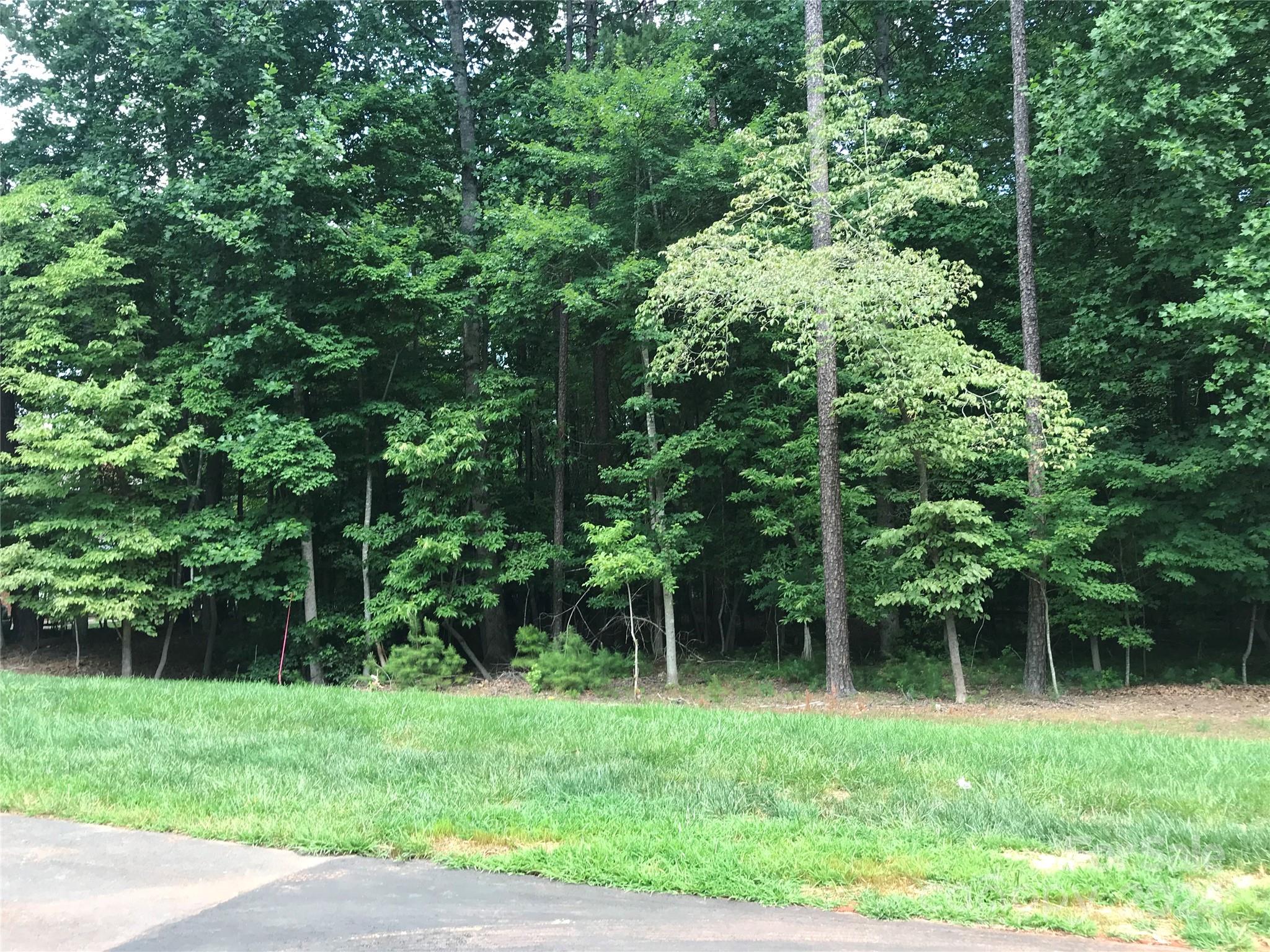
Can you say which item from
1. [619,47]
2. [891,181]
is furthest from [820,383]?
[619,47]

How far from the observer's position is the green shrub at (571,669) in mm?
13438

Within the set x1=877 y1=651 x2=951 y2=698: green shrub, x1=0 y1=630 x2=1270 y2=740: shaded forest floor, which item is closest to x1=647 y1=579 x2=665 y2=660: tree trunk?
x1=0 y1=630 x2=1270 y2=740: shaded forest floor

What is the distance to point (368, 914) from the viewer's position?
3678 mm

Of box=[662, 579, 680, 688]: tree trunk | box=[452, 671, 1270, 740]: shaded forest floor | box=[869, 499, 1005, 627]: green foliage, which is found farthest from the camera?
box=[662, 579, 680, 688]: tree trunk

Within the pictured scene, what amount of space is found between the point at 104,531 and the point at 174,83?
9.97m

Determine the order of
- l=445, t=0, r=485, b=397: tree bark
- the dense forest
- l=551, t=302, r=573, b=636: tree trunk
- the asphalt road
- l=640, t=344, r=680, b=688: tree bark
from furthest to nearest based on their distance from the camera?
1. l=445, t=0, r=485, b=397: tree bark
2. l=551, t=302, r=573, b=636: tree trunk
3. l=640, t=344, r=680, b=688: tree bark
4. the dense forest
5. the asphalt road

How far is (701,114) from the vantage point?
628 inches

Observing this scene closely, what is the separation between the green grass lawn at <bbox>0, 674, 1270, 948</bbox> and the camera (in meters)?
3.86

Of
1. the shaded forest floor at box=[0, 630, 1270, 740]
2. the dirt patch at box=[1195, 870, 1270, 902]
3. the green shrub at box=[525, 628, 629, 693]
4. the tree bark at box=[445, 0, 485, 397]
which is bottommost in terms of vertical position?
the shaded forest floor at box=[0, 630, 1270, 740]

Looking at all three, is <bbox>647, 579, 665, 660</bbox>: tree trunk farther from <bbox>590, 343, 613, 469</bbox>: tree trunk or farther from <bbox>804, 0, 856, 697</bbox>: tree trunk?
<bbox>804, 0, 856, 697</bbox>: tree trunk

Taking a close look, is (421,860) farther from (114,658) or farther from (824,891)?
(114,658)

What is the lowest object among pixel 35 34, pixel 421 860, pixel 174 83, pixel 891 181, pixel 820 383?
pixel 421 860

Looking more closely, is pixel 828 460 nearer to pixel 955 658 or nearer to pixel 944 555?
pixel 944 555

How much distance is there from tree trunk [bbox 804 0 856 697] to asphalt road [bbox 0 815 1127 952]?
8.77m
